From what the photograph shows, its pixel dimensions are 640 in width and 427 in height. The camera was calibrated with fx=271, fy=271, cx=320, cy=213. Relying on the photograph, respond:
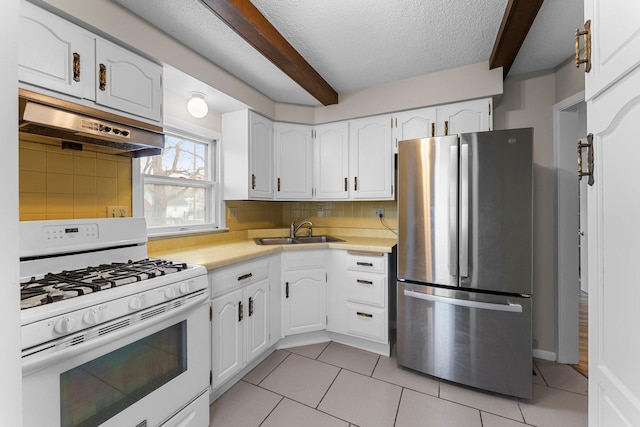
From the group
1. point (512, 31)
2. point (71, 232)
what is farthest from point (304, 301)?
point (512, 31)

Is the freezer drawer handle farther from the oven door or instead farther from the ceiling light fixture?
the ceiling light fixture

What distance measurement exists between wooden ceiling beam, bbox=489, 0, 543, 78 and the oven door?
2296mm

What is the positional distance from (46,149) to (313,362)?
2166 millimetres

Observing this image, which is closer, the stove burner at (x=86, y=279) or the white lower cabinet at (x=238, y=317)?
the stove burner at (x=86, y=279)

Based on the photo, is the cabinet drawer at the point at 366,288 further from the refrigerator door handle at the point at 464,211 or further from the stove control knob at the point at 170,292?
the stove control knob at the point at 170,292

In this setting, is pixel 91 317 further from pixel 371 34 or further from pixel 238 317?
pixel 371 34

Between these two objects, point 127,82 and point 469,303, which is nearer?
point 127,82

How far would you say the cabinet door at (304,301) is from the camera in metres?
2.32

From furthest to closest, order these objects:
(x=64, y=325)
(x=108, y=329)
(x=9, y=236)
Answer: (x=108, y=329), (x=64, y=325), (x=9, y=236)

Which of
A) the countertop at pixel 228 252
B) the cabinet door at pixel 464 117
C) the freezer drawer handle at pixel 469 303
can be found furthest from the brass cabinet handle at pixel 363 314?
the cabinet door at pixel 464 117

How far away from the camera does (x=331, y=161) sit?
2.80 metres

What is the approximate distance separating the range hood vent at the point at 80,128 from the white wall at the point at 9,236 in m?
0.88

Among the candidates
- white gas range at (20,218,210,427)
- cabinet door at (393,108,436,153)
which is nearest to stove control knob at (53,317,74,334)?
white gas range at (20,218,210,427)

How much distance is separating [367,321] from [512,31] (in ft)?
7.38
